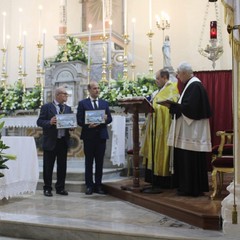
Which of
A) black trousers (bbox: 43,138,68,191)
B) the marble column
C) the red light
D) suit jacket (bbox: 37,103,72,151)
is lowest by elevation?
black trousers (bbox: 43,138,68,191)

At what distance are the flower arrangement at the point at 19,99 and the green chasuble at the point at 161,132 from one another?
335 centimetres

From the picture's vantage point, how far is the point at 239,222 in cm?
329

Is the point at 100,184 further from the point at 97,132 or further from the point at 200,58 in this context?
the point at 200,58

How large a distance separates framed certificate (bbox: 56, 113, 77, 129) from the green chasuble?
99 cm

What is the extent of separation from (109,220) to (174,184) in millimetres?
1384

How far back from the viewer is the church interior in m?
3.57

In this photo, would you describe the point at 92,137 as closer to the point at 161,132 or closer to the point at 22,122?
the point at 161,132

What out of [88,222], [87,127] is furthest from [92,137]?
[88,222]

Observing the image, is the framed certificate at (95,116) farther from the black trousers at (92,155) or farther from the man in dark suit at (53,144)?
the man in dark suit at (53,144)

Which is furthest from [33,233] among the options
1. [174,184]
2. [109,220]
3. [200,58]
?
[200,58]

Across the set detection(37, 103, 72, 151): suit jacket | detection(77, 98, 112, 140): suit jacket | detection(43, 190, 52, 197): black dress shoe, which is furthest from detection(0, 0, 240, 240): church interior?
detection(77, 98, 112, 140): suit jacket

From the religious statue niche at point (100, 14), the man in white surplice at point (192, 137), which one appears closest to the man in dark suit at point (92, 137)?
the man in white surplice at point (192, 137)

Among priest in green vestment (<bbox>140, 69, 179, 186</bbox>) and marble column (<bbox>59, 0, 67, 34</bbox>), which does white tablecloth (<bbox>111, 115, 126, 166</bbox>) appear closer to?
priest in green vestment (<bbox>140, 69, 179, 186</bbox>)

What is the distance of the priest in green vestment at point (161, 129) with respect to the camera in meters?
4.99
